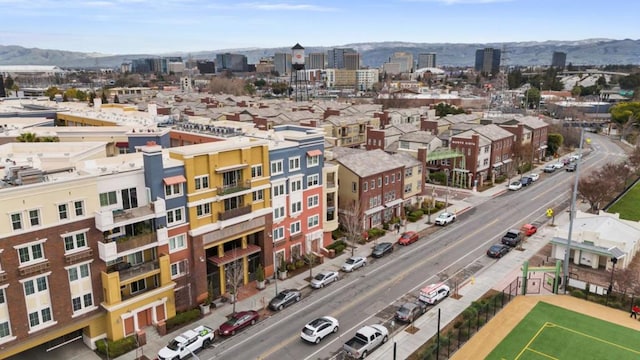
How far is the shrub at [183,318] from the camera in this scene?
125 ft

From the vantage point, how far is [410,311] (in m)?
38.9

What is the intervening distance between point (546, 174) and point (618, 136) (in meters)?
65.9

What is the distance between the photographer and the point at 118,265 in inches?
1438

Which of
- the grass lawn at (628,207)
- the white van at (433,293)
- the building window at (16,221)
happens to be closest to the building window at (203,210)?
the building window at (16,221)

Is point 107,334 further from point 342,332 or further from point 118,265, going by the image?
point 342,332

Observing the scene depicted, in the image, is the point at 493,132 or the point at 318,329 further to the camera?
the point at 493,132

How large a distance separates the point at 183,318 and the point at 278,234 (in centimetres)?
1316

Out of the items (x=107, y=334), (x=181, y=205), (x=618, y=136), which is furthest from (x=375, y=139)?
(x=618, y=136)

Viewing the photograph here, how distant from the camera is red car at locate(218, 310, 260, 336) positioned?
37219mm

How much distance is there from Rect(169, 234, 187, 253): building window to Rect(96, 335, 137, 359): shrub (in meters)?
7.57

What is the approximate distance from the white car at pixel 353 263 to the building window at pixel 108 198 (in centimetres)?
2342

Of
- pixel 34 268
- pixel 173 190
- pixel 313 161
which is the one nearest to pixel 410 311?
pixel 313 161

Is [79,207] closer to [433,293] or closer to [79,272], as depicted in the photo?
[79,272]

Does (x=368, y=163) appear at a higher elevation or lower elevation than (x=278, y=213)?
higher
